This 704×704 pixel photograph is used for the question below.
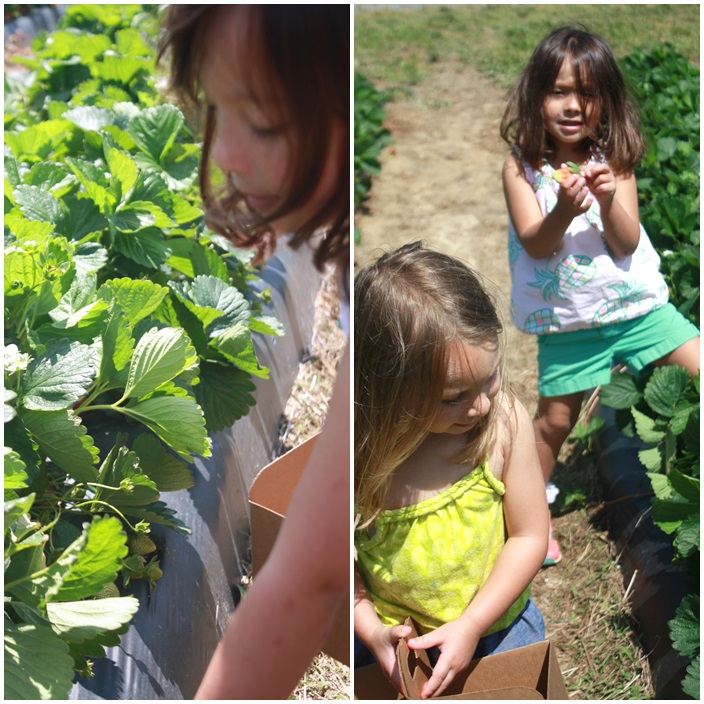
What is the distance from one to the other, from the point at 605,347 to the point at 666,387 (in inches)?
5.7

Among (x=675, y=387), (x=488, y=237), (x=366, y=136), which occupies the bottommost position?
(x=675, y=387)

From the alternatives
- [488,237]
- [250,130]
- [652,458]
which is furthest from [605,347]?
[488,237]

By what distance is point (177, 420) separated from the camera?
142 cm

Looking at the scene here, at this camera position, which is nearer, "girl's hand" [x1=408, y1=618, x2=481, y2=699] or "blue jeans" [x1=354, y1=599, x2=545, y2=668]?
"girl's hand" [x1=408, y1=618, x2=481, y2=699]

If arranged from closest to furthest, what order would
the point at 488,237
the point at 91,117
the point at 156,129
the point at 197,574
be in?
1. the point at 197,574
2. the point at 156,129
3. the point at 91,117
4. the point at 488,237

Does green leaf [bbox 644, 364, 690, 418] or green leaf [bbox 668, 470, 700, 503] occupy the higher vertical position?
green leaf [bbox 644, 364, 690, 418]

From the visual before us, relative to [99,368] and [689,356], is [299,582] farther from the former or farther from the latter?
[689,356]

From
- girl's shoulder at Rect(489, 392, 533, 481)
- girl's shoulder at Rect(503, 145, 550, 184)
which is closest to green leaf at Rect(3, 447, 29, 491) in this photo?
girl's shoulder at Rect(489, 392, 533, 481)

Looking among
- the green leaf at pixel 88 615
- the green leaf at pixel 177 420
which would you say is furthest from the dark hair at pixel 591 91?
the green leaf at pixel 88 615

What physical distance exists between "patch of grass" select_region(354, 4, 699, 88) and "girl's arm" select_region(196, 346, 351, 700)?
4.57 m

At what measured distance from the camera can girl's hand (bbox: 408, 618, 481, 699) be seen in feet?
3.90

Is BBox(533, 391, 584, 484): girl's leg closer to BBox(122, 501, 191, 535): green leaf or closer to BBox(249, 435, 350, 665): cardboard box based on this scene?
BBox(249, 435, 350, 665): cardboard box

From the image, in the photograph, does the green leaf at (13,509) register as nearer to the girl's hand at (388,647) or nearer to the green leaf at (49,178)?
the girl's hand at (388,647)

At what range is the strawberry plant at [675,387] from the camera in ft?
5.35
